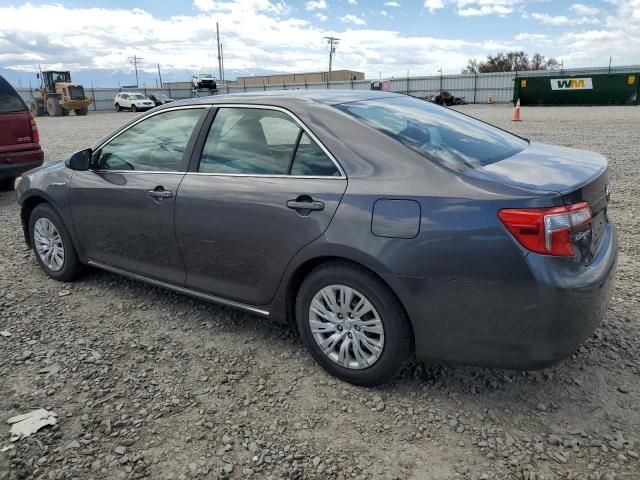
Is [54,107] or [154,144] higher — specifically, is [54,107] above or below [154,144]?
above

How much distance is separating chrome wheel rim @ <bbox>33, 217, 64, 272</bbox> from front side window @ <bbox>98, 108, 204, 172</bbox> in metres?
0.89

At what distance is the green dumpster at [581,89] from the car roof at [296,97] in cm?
3149

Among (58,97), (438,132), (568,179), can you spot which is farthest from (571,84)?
(58,97)

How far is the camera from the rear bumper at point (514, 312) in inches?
91.9

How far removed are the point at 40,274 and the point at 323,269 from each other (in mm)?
3187

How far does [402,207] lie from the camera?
2.58 m

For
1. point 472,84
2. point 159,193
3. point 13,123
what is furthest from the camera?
point 472,84

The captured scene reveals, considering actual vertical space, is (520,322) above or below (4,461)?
above

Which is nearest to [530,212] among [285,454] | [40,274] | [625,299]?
[285,454]

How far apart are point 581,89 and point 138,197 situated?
1286 inches

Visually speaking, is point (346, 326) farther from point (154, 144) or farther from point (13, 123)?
point (13, 123)

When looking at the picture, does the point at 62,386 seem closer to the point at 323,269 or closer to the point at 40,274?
the point at 323,269

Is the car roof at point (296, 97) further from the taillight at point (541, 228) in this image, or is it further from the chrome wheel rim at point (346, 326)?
the taillight at point (541, 228)

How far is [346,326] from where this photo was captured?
2.88m
